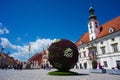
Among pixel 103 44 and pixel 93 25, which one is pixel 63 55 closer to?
pixel 103 44

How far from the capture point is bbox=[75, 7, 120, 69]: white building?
1610 inches

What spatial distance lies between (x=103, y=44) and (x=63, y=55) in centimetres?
2943

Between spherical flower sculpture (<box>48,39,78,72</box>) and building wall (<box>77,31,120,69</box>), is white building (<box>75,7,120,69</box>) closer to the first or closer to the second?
building wall (<box>77,31,120,69</box>)

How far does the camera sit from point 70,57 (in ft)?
65.7

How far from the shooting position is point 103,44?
150 ft

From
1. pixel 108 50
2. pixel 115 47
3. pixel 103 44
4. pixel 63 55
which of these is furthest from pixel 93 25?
pixel 63 55

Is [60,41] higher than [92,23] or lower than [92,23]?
lower

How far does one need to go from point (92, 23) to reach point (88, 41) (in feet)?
23.6

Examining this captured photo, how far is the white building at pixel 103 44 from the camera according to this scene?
40.9 meters

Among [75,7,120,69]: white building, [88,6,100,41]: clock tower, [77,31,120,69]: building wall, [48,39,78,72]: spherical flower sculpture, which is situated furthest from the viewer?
[88,6,100,41]: clock tower

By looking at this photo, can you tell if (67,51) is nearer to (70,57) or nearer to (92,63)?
(70,57)

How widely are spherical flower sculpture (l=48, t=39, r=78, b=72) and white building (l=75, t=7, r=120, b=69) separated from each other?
23.0 m

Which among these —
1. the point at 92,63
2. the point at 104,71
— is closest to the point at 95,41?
the point at 92,63

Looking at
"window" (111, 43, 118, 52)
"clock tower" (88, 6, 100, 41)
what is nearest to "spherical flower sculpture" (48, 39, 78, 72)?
"window" (111, 43, 118, 52)
